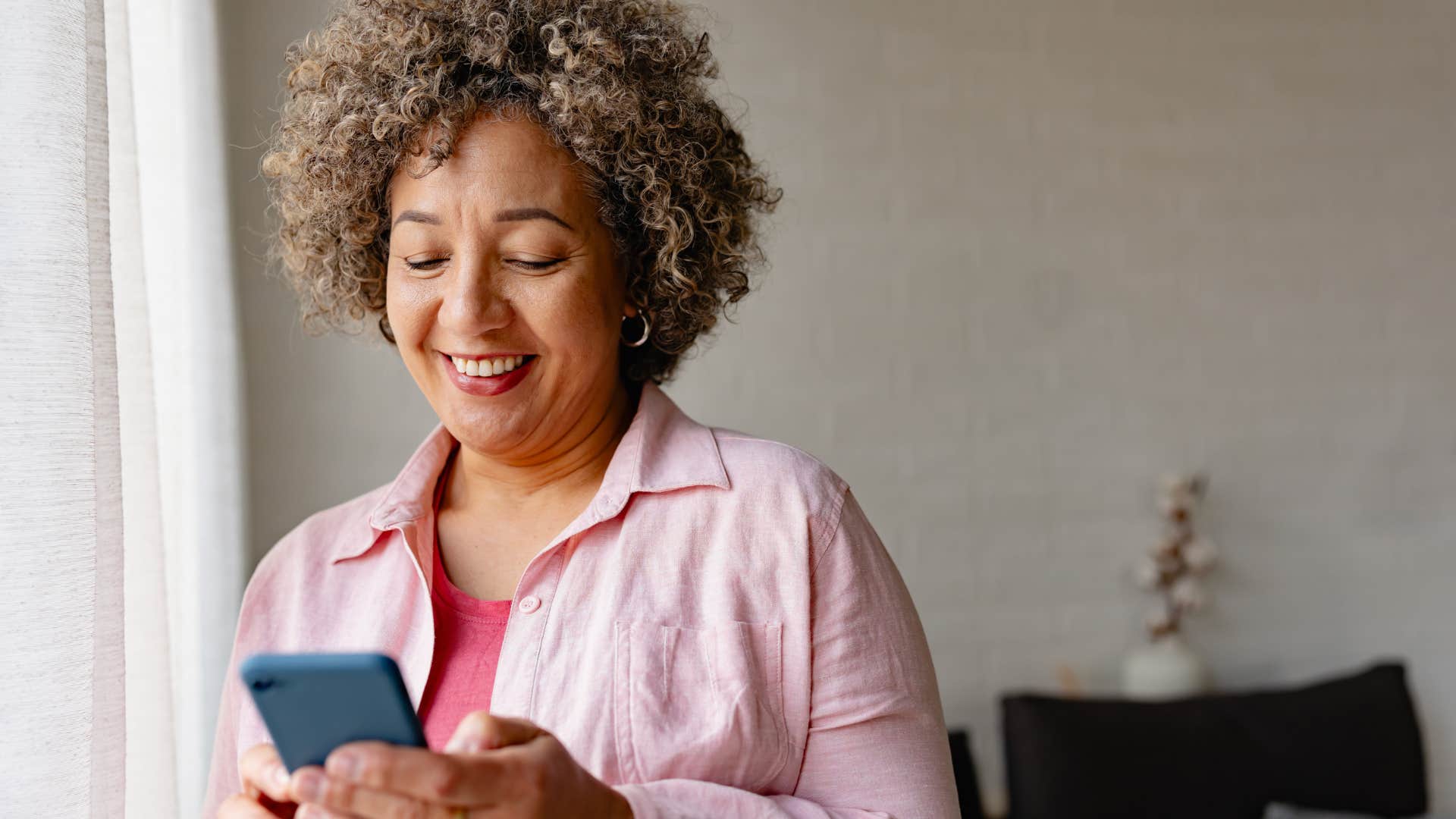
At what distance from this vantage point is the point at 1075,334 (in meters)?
3.03

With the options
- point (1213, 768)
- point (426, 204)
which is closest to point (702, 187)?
point (426, 204)

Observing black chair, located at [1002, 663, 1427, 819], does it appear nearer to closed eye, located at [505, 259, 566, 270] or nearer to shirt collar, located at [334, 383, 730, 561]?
shirt collar, located at [334, 383, 730, 561]

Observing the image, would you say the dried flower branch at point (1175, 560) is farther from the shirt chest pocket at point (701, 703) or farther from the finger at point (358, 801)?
the finger at point (358, 801)

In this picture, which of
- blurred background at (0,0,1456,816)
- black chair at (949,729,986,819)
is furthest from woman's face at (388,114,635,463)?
black chair at (949,729,986,819)

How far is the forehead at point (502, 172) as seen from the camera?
1.27 metres

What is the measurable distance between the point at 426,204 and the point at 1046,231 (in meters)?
2.03

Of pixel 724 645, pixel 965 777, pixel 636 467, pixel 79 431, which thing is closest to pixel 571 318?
pixel 636 467

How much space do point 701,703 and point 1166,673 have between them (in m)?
2.09

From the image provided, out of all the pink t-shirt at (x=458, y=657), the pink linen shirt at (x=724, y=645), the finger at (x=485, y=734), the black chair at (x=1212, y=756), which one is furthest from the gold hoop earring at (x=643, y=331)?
the black chair at (x=1212, y=756)

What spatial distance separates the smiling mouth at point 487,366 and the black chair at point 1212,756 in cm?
184

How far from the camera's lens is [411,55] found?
1.31 meters

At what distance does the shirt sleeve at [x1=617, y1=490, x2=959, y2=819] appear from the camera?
1209mm

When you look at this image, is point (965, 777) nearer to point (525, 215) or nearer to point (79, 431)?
point (525, 215)

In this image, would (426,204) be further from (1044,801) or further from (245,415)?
(1044,801)
